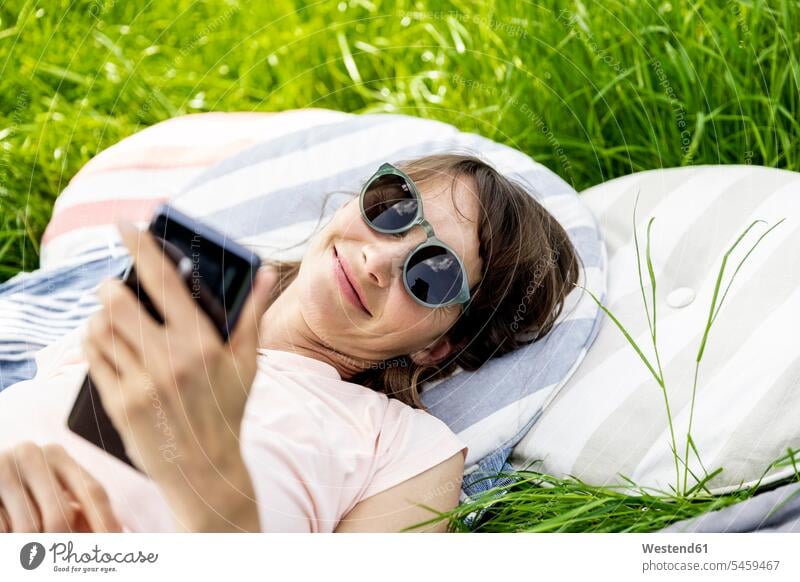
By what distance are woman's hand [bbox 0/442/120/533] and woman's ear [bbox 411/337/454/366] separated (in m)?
0.28

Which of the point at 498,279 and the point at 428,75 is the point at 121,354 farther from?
the point at 428,75

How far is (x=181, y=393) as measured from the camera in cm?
68

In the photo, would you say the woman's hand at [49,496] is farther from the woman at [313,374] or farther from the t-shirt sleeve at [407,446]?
the t-shirt sleeve at [407,446]

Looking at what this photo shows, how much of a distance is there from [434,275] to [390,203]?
0.07m

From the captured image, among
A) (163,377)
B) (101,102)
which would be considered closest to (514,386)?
(163,377)

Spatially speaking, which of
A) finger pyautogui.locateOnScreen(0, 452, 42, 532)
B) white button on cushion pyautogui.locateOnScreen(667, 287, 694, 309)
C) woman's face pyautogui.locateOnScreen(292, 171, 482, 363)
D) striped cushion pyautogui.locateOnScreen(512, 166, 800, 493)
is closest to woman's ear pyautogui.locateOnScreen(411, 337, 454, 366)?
woman's face pyautogui.locateOnScreen(292, 171, 482, 363)

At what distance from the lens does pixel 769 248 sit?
76cm

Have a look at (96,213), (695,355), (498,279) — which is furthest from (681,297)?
(96,213)

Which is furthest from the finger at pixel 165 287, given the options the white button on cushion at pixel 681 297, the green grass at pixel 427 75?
the white button on cushion at pixel 681 297

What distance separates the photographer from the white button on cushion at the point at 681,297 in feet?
2.55

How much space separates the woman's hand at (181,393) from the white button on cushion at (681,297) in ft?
1.24
